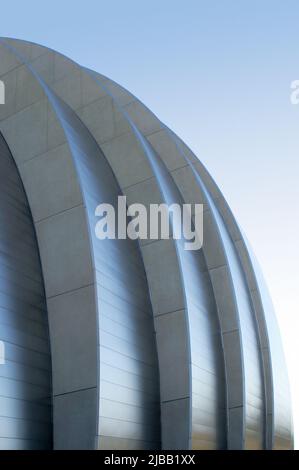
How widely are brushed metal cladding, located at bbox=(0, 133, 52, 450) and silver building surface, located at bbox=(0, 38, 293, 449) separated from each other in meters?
0.04

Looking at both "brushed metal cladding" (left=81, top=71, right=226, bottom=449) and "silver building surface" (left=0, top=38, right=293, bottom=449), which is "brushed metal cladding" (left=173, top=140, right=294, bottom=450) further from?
"brushed metal cladding" (left=81, top=71, right=226, bottom=449)

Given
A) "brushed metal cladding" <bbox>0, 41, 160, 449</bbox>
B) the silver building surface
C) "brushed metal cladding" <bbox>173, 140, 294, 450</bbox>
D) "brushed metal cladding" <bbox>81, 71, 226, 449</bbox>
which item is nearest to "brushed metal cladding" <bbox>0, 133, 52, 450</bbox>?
the silver building surface

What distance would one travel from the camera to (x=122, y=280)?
49.9ft

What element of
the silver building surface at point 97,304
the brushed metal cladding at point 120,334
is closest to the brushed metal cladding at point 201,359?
the silver building surface at point 97,304

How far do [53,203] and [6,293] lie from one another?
2.81m

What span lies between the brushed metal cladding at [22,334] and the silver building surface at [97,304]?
4 centimetres

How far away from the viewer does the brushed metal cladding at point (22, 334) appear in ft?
39.5

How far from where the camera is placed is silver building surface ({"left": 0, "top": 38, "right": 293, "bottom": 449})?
12.6 metres

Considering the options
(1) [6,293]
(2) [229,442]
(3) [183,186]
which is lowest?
(2) [229,442]

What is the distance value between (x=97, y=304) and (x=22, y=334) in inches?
77.1

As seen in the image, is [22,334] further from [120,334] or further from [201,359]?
[201,359]
